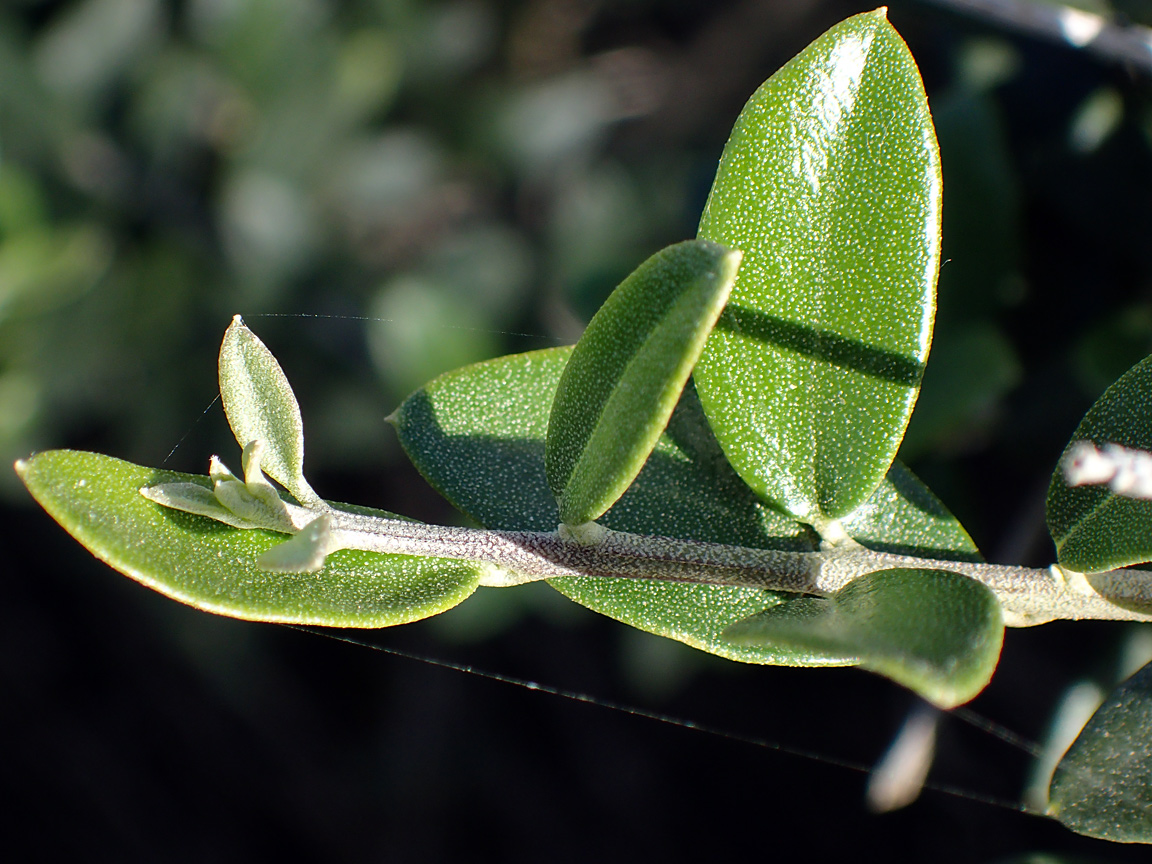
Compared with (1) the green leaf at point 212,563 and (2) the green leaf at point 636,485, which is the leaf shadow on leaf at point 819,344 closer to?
(2) the green leaf at point 636,485

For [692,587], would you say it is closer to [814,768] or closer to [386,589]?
[386,589]

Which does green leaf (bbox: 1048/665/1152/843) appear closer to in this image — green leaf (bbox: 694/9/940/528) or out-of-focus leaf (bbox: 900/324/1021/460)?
green leaf (bbox: 694/9/940/528)

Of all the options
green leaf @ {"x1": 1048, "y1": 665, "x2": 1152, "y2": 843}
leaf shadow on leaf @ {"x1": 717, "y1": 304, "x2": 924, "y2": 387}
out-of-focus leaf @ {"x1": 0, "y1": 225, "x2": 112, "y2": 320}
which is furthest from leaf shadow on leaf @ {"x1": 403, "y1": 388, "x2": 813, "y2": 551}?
out-of-focus leaf @ {"x1": 0, "y1": 225, "x2": 112, "y2": 320}

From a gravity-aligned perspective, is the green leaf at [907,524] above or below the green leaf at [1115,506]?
below

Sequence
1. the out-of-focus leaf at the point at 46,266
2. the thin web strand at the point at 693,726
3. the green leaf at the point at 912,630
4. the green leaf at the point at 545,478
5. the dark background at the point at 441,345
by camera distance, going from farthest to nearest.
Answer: the out-of-focus leaf at the point at 46,266 → the dark background at the point at 441,345 → the thin web strand at the point at 693,726 → the green leaf at the point at 545,478 → the green leaf at the point at 912,630

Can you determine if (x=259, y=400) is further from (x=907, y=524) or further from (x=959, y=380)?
(x=959, y=380)

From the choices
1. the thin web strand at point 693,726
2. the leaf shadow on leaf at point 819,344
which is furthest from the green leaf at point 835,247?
the thin web strand at point 693,726

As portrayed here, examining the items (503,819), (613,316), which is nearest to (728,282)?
(613,316)
